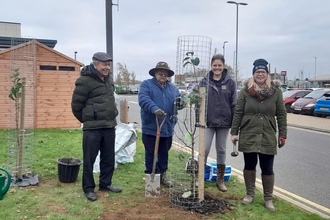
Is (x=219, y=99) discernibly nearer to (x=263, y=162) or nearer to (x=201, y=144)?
(x=201, y=144)

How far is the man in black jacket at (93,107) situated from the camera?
14.1 ft

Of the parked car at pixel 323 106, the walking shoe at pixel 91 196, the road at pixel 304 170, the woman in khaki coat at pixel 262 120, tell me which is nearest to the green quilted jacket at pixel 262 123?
the woman in khaki coat at pixel 262 120

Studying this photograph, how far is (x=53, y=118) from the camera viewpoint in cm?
1033

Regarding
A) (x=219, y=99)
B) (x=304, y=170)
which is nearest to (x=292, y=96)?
(x=304, y=170)

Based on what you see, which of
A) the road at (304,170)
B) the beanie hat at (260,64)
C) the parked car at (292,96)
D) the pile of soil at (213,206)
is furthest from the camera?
the parked car at (292,96)

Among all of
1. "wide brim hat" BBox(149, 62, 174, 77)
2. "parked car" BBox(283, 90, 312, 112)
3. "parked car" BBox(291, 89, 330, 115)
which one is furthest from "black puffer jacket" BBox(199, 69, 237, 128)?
"parked car" BBox(283, 90, 312, 112)

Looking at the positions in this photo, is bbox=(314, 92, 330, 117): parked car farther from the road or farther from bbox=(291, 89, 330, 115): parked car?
the road

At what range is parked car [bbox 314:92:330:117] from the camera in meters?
16.2

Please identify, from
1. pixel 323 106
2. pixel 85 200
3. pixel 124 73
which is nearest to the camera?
pixel 85 200

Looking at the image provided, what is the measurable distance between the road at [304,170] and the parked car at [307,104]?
7941 millimetres

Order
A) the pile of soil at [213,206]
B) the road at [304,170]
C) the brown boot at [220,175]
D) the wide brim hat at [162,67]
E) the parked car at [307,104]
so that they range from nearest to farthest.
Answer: the pile of soil at [213,206] → the wide brim hat at [162,67] → the brown boot at [220,175] → the road at [304,170] → the parked car at [307,104]

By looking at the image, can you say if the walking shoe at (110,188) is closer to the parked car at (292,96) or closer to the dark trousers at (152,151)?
the dark trousers at (152,151)

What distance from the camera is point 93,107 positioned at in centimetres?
432

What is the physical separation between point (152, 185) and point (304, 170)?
3.78m
